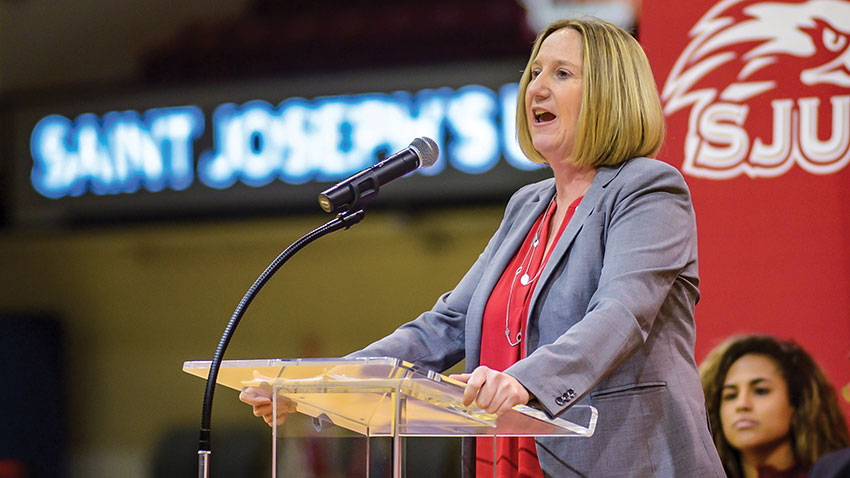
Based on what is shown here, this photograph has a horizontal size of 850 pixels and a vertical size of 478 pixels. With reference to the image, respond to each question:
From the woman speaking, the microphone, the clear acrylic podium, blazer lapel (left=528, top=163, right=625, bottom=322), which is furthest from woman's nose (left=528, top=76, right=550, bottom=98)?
the clear acrylic podium

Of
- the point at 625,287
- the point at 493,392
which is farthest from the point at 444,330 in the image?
the point at 493,392

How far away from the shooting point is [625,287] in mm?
1354

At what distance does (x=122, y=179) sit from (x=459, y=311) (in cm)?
370

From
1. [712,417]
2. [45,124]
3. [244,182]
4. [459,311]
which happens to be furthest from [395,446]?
[45,124]

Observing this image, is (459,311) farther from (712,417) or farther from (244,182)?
(244,182)

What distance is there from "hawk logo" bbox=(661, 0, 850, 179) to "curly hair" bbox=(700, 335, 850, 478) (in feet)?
1.35

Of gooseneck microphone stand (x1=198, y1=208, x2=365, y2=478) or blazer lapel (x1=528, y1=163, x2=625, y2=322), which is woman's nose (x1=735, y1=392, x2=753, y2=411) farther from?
gooseneck microphone stand (x1=198, y1=208, x2=365, y2=478)

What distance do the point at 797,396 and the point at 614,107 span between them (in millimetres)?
1103

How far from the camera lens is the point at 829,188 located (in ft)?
7.59

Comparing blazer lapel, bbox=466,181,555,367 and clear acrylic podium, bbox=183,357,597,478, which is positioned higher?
blazer lapel, bbox=466,181,555,367

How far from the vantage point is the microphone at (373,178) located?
1293 mm

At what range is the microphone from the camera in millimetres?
1293

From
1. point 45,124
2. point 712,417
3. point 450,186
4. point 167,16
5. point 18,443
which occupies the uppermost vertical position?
point 167,16

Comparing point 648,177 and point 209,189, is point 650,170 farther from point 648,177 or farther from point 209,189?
point 209,189
